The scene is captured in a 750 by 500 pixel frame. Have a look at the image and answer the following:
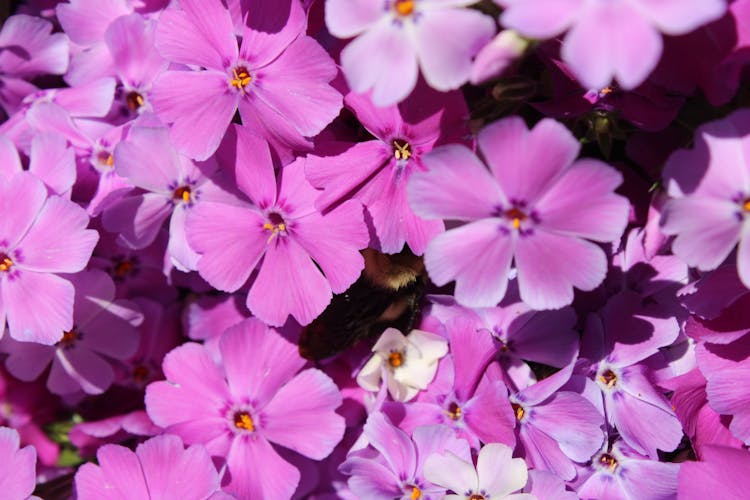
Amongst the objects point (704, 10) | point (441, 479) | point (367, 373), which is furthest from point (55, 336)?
point (704, 10)

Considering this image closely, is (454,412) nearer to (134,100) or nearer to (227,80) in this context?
(227,80)

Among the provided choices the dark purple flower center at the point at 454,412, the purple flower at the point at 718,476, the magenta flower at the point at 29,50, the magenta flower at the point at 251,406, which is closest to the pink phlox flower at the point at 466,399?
the dark purple flower center at the point at 454,412

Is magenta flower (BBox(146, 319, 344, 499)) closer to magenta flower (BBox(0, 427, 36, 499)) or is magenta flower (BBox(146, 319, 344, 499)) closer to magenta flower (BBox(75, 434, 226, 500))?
magenta flower (BBox(75, 434, 226, 500))

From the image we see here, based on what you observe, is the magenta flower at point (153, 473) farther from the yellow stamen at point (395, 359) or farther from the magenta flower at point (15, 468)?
the yellow stamen at point (395, 359)

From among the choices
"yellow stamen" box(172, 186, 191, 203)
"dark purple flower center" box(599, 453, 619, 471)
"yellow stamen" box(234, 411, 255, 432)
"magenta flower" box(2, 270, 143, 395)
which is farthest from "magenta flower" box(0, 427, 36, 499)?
"dark purple flower center" box(599, 453, 619, 471)

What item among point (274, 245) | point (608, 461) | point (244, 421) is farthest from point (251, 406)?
point (608, 461)

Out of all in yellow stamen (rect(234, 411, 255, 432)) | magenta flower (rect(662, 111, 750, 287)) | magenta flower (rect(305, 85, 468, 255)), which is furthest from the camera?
yellow stamen (rect(234, 411, 255, 432))

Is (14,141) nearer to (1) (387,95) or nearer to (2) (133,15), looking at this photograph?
(2) (133,15)
